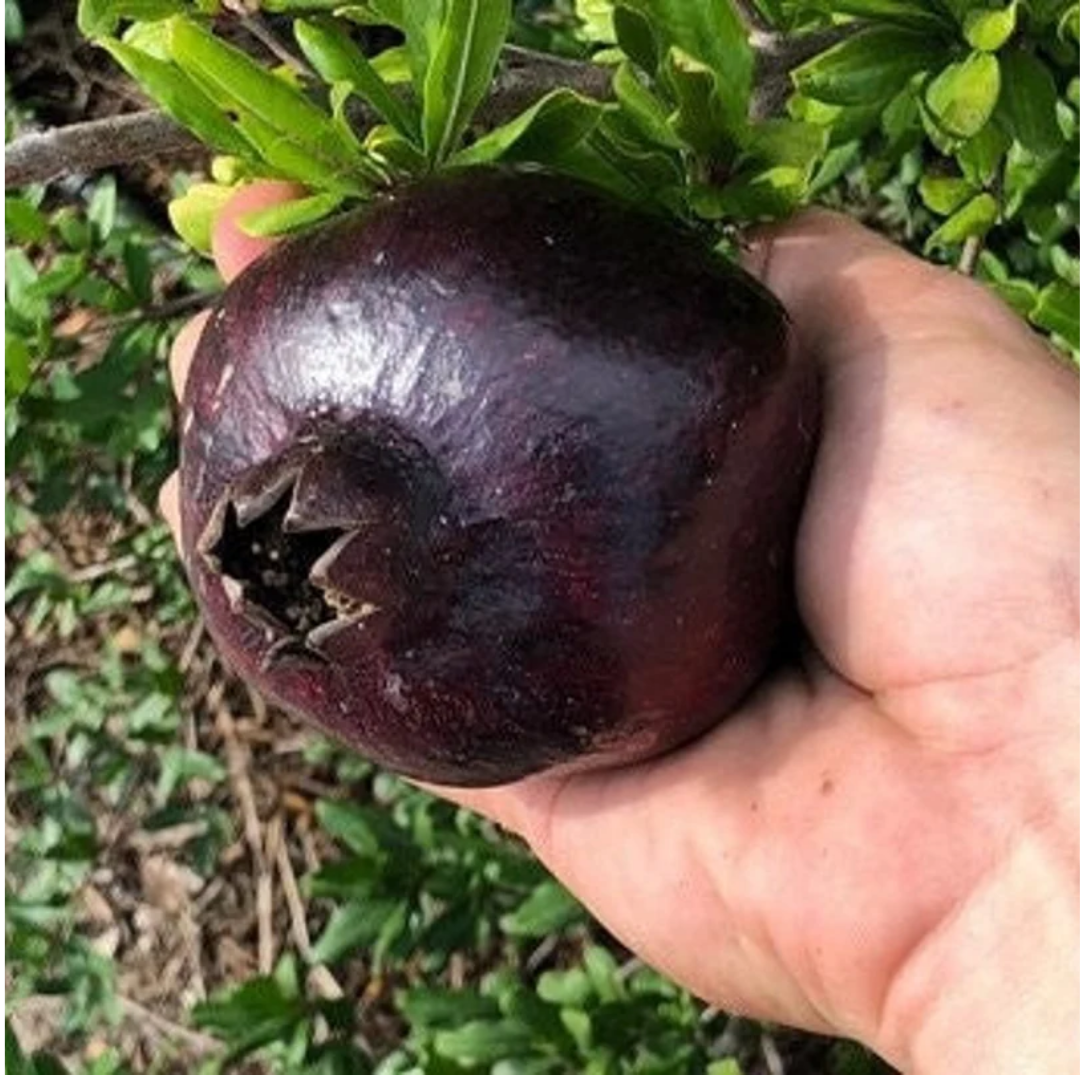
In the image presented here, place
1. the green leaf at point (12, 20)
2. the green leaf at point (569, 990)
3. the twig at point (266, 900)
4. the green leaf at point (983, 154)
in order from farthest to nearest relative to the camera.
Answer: the twig at point (266, 900)
the green leaf at point (12, 20)
the green leaf at point (569, 990)
the green leaf at point (983, 154)

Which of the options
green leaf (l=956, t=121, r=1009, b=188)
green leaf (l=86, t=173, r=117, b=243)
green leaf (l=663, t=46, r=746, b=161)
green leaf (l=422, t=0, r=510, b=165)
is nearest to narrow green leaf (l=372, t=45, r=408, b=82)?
green leaf (l=422, t=0, r=510, b=165)

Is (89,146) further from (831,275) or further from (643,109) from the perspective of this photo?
(831,275)

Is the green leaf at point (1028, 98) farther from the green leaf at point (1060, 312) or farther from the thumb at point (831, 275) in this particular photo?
the green leaf at point (1060, 312)

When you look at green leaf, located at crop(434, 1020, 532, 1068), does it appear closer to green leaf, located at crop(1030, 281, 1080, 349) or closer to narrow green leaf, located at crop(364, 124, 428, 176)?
green leaf, located at crop(1030, 281, 1080, 349)

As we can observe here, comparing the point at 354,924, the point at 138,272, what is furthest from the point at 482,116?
the point at 354,924

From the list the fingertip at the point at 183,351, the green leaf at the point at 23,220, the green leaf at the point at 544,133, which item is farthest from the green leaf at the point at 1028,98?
the green leaf at the point at 23,220

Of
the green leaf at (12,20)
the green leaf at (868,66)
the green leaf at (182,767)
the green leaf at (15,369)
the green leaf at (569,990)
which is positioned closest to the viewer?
the green leaf at (868,66)
